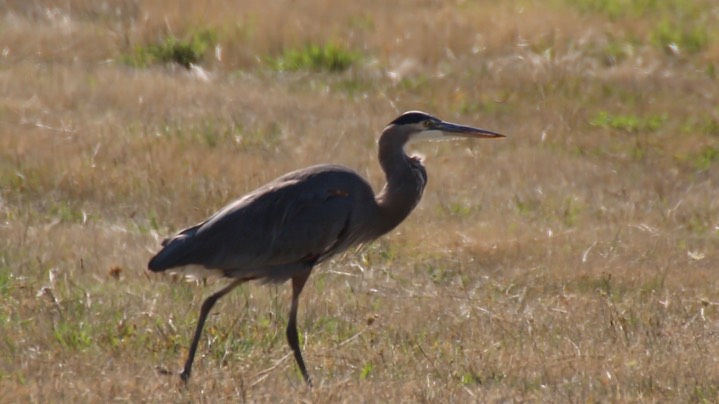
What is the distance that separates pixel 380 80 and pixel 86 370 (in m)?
8.45

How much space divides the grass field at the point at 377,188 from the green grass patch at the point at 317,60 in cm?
3

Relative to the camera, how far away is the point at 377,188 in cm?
1095

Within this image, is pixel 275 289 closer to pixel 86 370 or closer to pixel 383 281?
pixel 383 281

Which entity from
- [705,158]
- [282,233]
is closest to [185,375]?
[282,233]

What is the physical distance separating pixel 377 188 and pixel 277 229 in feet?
12.2

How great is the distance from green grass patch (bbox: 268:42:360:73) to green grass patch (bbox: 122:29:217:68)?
0.83 metres

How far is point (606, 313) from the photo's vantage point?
8.16 m

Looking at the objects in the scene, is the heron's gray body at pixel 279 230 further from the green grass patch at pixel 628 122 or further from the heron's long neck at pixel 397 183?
the green grass patch at pixel 628 122

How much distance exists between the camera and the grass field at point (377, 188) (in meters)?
7.03

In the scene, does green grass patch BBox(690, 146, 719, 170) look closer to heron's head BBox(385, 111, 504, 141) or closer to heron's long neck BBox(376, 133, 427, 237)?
heron's head BBox(385, 111, 504, 141)

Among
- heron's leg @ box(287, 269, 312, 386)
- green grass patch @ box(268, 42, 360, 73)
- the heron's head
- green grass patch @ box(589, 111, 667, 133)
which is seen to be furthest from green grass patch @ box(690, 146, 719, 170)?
heron's leg @ box(287, 269, 312, 386)

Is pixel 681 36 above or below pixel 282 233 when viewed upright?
below

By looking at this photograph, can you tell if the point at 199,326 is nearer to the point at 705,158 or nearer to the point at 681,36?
the point at 705,158

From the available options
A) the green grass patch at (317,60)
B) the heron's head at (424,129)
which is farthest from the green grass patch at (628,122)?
the heron's head at (424,129)
